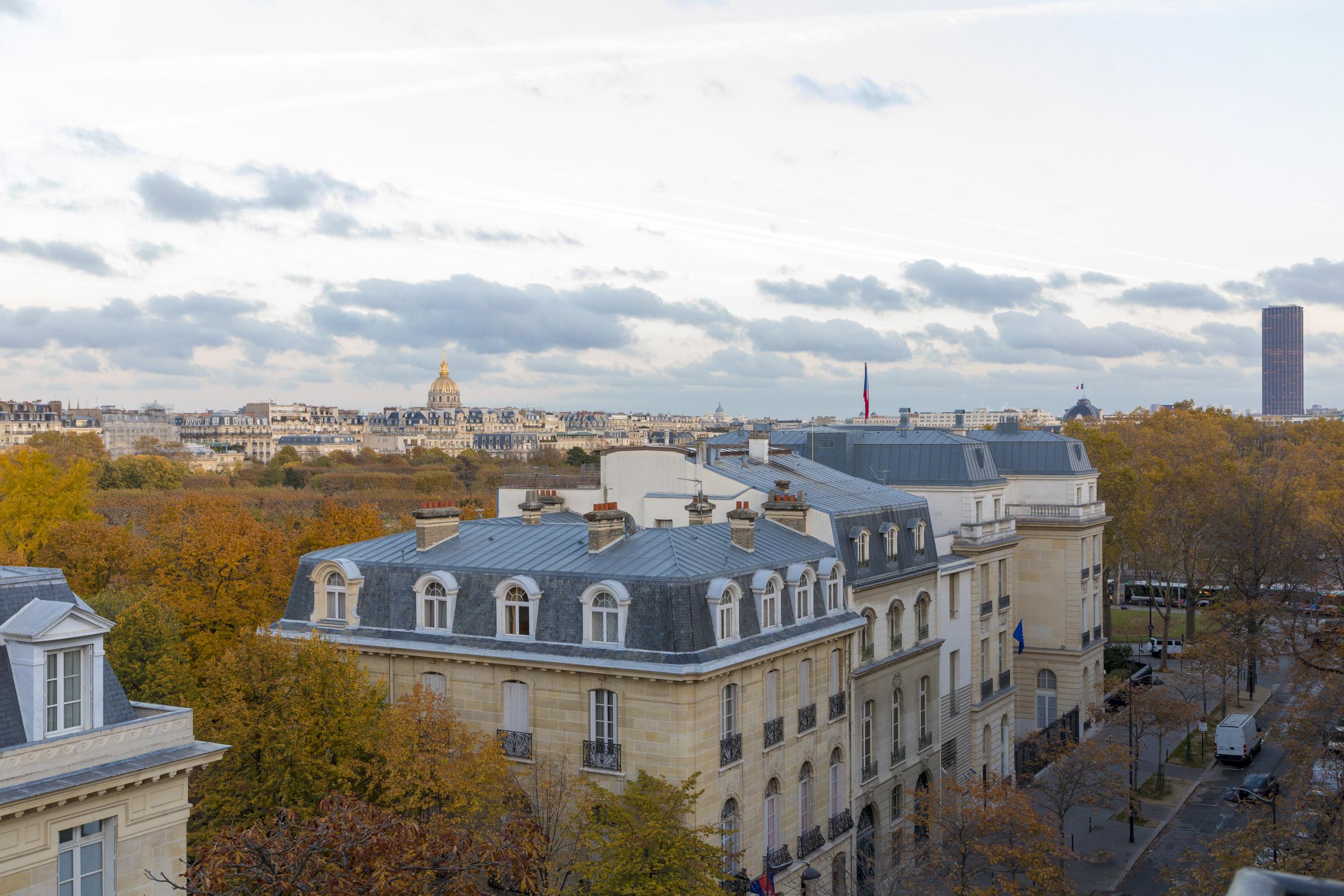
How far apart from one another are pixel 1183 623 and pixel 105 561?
61.4m

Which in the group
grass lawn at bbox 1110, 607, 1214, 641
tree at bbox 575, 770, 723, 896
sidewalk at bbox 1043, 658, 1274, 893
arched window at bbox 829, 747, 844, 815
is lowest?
sidewalk at bbox 1043, 658, 1274, 893

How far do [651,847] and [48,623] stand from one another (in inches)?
437

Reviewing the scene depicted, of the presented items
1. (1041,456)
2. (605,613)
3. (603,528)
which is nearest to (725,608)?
(605,613)

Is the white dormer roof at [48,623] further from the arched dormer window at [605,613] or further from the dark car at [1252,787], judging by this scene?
the dark car at [1252,787]

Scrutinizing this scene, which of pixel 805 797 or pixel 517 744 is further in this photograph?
pixel 805 797

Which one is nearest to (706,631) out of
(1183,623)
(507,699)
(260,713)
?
(507,699)

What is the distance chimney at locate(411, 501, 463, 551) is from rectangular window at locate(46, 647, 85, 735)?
12.6 metres

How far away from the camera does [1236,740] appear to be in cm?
4569

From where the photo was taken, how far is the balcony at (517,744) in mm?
26297

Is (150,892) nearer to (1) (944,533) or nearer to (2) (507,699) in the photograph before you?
(2) (507,699)

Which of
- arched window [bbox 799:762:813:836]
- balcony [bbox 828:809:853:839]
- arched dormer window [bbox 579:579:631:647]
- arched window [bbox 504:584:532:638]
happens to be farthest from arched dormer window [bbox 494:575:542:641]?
balcony [bbox 828:809:853:839]

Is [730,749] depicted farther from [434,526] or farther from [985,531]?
[985,531]

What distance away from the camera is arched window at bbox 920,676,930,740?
1382 inches

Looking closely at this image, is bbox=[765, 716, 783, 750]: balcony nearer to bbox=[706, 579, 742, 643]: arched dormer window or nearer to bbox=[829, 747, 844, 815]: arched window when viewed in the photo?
bbox=[706, 579, 742, 643]: arched dormer window
